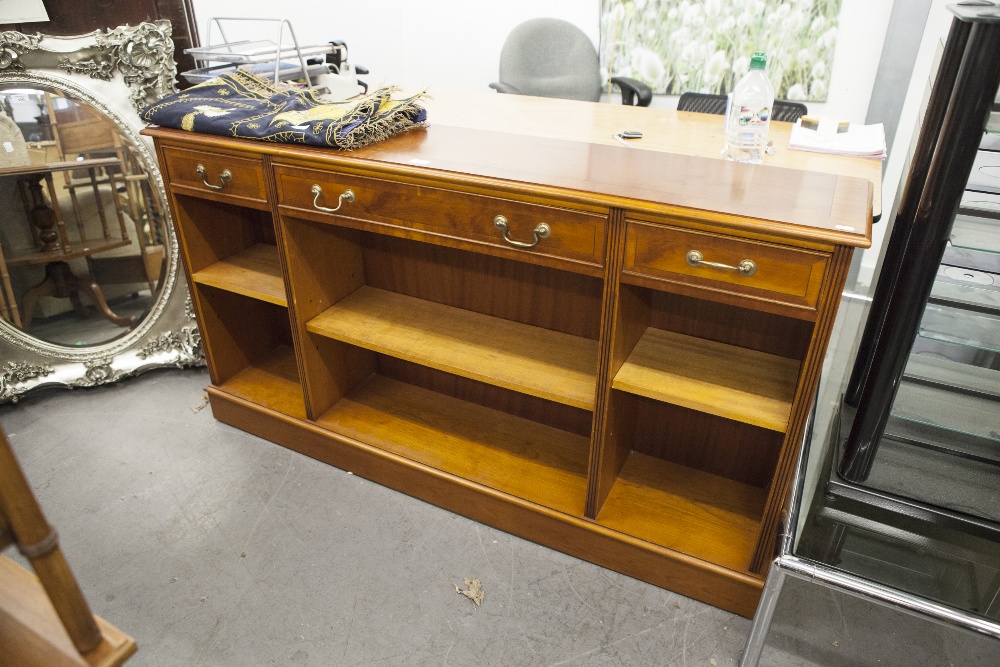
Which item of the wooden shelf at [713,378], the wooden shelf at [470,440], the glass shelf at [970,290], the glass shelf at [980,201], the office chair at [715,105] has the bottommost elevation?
the wooden shelf at [470,440]

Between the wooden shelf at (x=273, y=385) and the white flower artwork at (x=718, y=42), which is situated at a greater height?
the white flower artwork at (x=718, y=42)

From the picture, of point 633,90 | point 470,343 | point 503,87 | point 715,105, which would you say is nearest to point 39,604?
point 470,343

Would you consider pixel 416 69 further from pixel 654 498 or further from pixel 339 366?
pixel 654 498

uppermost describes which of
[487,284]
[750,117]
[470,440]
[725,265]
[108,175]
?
[750,117]

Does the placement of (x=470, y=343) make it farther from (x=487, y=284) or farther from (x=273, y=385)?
(x=273, y=385)

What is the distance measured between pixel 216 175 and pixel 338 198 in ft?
1.47

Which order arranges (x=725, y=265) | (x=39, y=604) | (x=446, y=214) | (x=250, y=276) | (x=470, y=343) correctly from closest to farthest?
(x=39, y=604), (x=725, y=265), (x=446, y=214), (x=470, y=343), (x=250, y=276)

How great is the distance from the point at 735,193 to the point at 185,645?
5.47 feet

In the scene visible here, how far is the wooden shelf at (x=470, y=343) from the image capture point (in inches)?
69.3

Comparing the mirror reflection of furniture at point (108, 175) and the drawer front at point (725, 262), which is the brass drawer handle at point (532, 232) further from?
the mirror reflection of furniture at point (108, 175)

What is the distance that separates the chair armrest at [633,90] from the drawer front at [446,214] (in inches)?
87.8

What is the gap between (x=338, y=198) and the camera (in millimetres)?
1703

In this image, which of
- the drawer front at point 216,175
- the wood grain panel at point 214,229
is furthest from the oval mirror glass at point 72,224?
the drawer front at point 216,175

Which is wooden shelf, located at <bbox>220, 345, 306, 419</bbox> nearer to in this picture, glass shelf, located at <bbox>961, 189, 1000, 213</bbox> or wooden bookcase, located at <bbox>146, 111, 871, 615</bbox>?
wooden bookcase, located at <bbox>146, 111, 871, 615</bbox>
